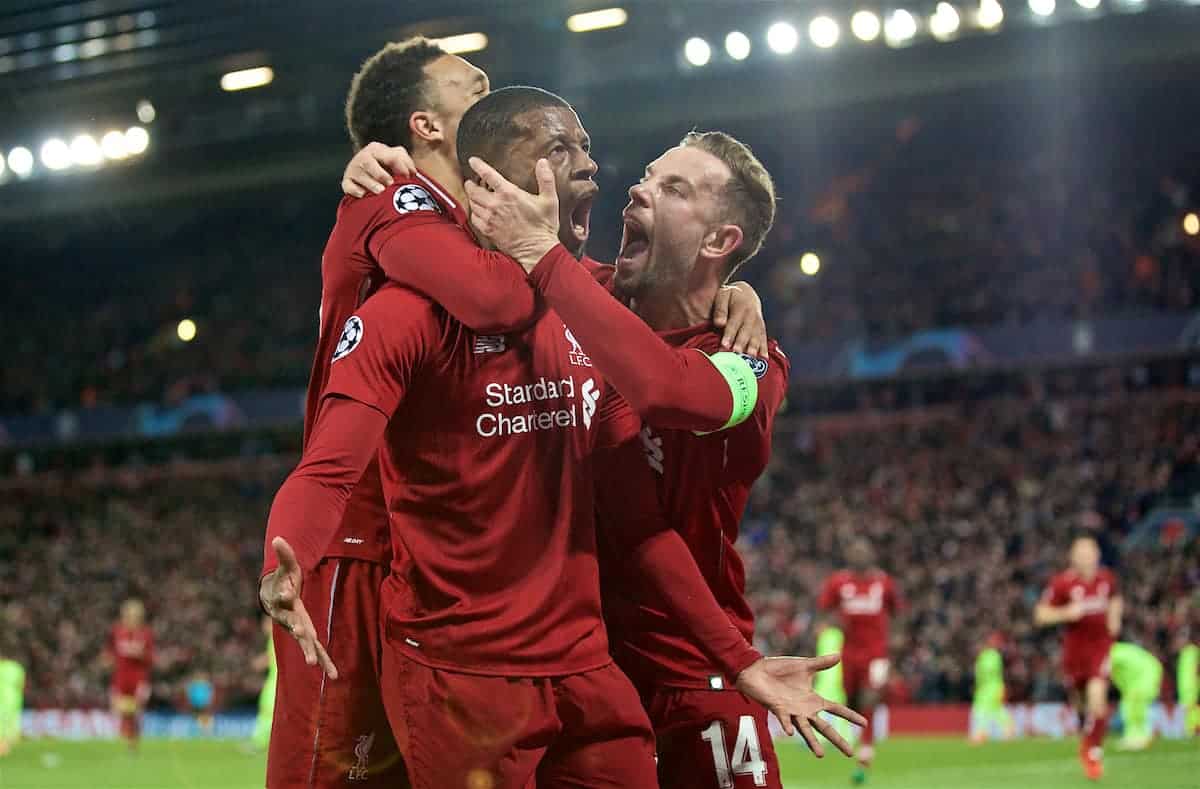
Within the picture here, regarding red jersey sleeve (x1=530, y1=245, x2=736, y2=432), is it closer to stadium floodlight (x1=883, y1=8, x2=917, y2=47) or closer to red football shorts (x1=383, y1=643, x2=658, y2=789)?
red football shorts (x1=383, y1=643, x2=658, y2=789)

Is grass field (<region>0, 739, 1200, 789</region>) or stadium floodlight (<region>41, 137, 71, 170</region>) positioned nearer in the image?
grass field (<region>0, 739, 1200, 789</region>)

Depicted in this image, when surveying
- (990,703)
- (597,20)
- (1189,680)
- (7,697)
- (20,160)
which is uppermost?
(597,20)

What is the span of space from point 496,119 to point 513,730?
1358mm

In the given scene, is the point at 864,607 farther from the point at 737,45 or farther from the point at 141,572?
the point at 141,572

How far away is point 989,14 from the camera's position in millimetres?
20328

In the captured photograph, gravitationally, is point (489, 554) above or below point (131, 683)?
above

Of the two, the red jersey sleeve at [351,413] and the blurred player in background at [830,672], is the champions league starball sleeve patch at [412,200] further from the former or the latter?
the blurred player in background at [830,672]

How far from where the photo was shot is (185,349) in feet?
105

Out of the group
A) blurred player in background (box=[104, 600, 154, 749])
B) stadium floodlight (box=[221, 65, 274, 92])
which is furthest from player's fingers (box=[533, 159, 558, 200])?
stadium floodlight (box=[221, 65, 274, 92])

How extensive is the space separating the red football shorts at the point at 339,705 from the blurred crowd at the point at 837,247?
2148 centimetres

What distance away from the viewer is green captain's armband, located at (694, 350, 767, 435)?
3.46m

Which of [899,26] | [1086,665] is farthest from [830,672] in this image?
[899,26]

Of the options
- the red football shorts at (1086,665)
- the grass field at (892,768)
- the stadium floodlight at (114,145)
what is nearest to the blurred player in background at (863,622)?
the grass field at (892,768)

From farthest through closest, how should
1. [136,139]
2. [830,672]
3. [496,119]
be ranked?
[136,139] < [830,672] < [496,119]
